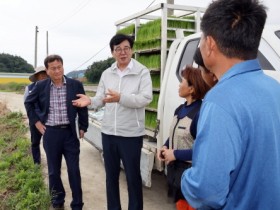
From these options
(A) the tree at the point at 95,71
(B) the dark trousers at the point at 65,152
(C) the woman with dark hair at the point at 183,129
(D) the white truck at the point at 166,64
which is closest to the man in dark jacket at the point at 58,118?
(B) the dark trousers at the point at 65,152

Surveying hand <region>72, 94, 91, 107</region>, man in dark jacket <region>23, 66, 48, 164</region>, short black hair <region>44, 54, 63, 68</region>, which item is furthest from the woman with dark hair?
man in dark jacket <region>23, 66, 48, 164</region>

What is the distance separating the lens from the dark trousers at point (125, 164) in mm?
3670

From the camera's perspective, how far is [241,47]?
1341 mm

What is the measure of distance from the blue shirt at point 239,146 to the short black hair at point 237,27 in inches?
2.2

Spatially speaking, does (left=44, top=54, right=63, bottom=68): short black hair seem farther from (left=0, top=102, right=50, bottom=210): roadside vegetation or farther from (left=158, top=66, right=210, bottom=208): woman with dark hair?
(left=158, top=66, right=210, bottom=208): woman with dark hair

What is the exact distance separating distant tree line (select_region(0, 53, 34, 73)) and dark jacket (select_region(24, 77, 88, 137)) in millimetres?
71804

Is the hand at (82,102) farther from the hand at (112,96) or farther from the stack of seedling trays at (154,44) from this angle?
the stack of seedling trays at (154,44)

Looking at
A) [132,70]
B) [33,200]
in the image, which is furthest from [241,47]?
[33,200]

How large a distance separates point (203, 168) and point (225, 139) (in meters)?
0.13

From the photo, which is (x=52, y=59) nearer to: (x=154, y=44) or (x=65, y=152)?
(x=65, y=152)

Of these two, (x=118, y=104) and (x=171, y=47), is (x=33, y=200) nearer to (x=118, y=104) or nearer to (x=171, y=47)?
(x=118, y=104)

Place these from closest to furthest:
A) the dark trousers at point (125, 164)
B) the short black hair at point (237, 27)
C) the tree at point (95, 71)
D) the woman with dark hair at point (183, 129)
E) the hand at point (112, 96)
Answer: the short black hair at point (237, 27) → the woman with dark hair at point (183, 129) → the hand at point (112, 96) → the dark trousers at point (125, 164) → the tree at point (95, 71)

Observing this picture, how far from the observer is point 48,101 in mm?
4188

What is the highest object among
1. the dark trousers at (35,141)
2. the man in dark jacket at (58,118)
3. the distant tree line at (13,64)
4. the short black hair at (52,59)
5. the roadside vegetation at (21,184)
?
the distant tree line at (13,64)
